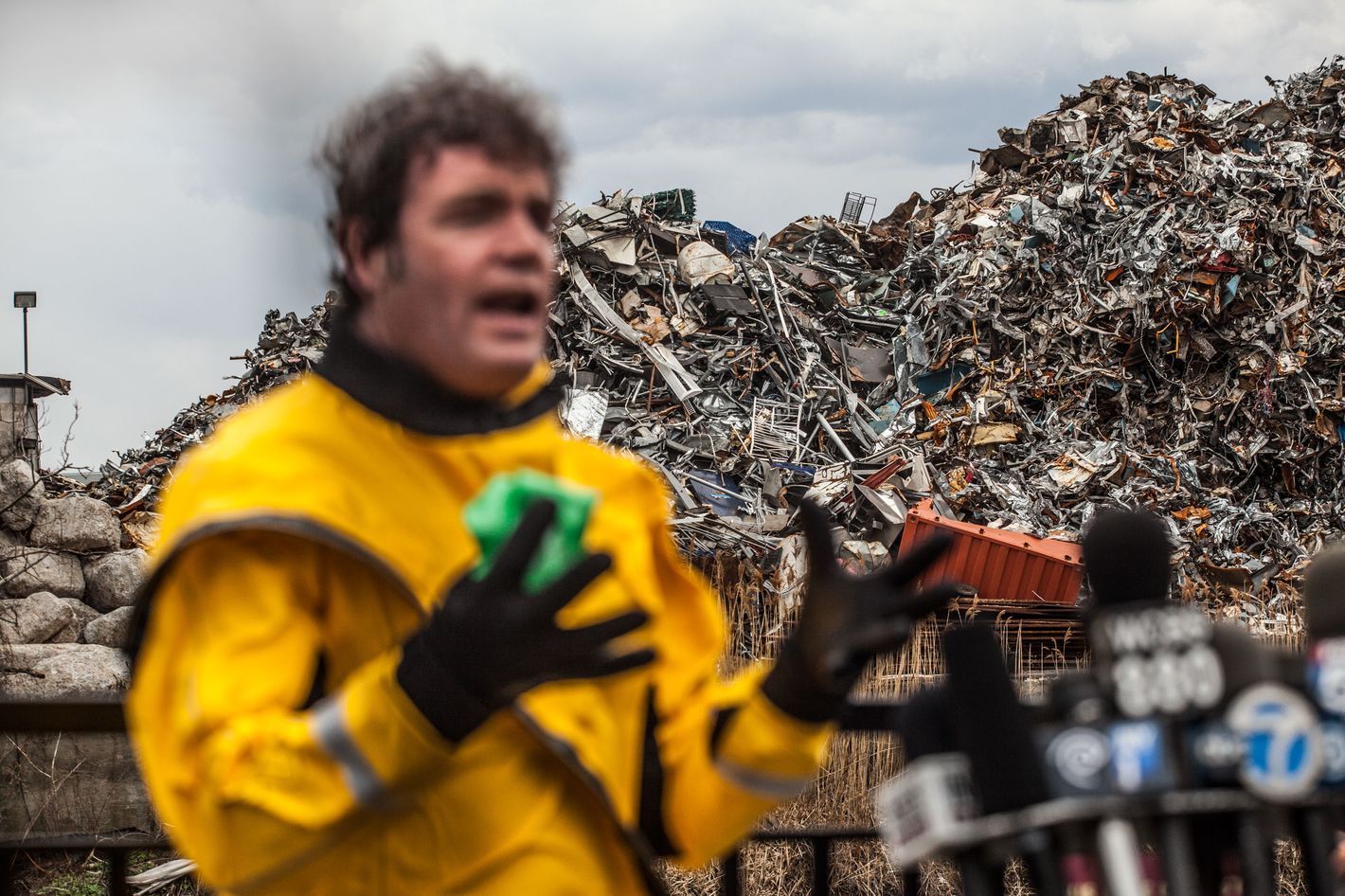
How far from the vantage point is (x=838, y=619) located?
1.36m

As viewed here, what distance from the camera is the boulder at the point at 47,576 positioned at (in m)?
9.40

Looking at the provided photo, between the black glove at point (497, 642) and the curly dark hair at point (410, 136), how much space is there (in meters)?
0.45

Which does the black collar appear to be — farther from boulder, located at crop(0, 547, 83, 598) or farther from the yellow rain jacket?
boulder, located at crop(0, 547, 83, 598)

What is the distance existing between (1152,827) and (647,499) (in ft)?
2.61

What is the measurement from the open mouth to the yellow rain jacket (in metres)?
0.13

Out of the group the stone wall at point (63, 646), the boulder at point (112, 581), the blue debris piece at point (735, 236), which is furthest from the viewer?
the blue debris piece at point (735, 236)

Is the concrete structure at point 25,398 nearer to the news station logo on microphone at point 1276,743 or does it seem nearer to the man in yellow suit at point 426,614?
the man in yellow suit at point 426,614

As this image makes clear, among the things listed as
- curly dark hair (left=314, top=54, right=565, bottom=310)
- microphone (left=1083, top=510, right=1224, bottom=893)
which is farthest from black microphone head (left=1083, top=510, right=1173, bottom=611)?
curly dark hair (left=314, top=54, right=565, bottom=310)

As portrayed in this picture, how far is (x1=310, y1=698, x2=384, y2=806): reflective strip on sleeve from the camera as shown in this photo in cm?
120

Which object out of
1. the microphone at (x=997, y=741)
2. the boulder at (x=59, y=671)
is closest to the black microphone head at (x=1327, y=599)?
the microphone at (x=997, y=741)

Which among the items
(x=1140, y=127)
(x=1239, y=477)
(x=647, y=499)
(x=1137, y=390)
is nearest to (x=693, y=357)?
(x=1137, y=390)

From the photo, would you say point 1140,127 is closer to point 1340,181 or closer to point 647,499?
point 1340,181

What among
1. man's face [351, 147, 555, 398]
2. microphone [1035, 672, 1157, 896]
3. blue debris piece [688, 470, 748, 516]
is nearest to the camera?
microphone [1035, 672, 1157, 896]

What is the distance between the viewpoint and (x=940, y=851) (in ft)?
3.70
